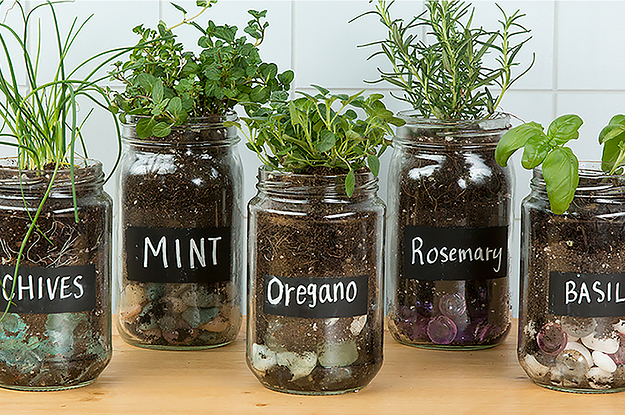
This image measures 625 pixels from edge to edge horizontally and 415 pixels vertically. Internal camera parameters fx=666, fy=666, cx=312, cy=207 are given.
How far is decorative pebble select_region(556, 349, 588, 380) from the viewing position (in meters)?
0.73

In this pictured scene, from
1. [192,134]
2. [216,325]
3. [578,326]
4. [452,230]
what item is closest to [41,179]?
[192,134]

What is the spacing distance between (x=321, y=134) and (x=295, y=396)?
29cm

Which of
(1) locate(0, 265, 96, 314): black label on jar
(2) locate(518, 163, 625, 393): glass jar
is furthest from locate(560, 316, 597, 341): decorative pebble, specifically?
(1) locate(0, 265, 96, 314): black label on jar

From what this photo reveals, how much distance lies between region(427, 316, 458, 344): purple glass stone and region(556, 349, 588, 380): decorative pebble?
6.9 inches

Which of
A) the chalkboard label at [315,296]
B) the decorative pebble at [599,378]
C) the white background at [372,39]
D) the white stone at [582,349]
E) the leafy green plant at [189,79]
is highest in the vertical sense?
the white background at [372,39]

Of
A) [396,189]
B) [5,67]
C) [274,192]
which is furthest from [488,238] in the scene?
[5,67]

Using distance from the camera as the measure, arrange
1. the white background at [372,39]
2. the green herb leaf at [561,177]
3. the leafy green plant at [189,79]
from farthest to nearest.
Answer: the white background at [372,39], the leafy green plant at [189,79], the green herb leaf at [561,177]

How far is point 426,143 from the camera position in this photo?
0.88 meters

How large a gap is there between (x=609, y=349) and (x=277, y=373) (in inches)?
14.3

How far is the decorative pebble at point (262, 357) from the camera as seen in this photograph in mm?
739

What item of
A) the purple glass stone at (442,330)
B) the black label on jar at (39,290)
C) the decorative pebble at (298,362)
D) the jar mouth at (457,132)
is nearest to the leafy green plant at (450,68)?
the jar mouth at (457,132)

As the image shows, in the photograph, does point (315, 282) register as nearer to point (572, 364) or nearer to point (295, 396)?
point (295, 396)

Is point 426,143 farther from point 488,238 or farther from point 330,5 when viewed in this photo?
point 330,5

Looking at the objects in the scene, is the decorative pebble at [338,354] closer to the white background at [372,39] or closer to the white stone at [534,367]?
the white stone at [534,367]
